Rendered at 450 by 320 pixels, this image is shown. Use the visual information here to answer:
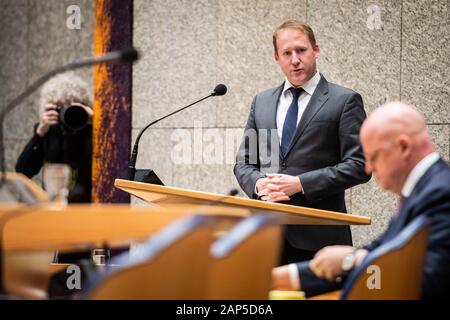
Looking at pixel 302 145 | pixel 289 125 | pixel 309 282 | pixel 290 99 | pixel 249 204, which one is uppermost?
pixel 290 99

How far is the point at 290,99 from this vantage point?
3.67 m

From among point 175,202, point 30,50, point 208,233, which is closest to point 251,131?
A: point 175,202

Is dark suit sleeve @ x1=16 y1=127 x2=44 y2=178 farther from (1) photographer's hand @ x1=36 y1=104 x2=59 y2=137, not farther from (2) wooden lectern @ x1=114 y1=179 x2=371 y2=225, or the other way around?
(2) wooden lectern @ x1=114 y1=179 x2=371 y2=225

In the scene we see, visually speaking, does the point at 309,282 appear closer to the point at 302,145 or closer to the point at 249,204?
the point at 249,204

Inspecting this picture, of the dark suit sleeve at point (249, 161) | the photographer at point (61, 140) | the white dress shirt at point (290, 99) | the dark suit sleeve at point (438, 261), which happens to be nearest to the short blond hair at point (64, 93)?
the photographer at point (61, 140)

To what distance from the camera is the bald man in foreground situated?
5.85 ft

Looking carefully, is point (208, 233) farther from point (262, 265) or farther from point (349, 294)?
point (349, 294)

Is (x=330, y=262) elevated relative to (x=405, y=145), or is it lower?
lower

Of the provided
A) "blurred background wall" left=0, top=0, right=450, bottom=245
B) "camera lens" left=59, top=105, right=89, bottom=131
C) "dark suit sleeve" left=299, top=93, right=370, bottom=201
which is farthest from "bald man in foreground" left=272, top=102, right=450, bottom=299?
"blurred background wall" left=0, top=0, right=450, bottom=245

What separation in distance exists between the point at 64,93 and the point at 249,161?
1.17 meters

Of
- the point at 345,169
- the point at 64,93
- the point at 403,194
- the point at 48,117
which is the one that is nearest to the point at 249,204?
the point at 403,194

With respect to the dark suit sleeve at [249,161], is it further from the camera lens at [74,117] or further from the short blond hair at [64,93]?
the short blond hair at [64,93]

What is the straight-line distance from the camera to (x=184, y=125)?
17.2 ft

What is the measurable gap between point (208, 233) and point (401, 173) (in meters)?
0.87
